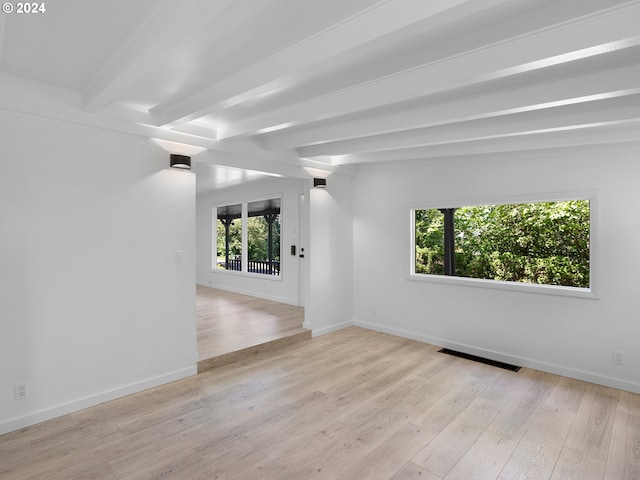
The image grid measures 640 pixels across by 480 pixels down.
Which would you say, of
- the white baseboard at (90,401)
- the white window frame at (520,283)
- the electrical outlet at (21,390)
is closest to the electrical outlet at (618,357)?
the white window frame at (520,283)

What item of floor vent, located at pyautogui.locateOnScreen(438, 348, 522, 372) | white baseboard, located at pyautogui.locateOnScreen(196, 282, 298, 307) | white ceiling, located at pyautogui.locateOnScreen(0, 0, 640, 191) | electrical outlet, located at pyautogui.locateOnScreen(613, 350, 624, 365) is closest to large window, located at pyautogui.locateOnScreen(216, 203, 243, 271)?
white baseboard, located at pyautogui.locateOnScreen(196, 282, 298, 307)

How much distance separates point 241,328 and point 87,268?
2.39m

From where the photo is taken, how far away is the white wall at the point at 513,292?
11.1 ft

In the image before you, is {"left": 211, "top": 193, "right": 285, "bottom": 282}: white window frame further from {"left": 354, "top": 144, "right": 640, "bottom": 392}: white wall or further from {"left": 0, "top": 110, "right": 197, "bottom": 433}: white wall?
{"left": 0, "top": 110, "right": 197, "bottom": 433}: white wall

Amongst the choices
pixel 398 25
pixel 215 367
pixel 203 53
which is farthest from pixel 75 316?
A: pixel 398 25

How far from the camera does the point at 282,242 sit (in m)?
7.02

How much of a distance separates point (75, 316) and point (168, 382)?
1099 millimetres

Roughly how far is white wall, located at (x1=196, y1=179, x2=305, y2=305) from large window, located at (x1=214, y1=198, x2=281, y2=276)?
0.18 metres

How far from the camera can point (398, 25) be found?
1587mm

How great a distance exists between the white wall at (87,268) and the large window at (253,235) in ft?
12.2

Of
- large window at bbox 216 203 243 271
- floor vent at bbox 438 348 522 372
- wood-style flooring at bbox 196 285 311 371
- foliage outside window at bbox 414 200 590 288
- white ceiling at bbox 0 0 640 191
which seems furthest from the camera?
large window at bbox 216 203 243 271

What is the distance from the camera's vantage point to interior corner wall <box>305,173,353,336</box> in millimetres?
5027

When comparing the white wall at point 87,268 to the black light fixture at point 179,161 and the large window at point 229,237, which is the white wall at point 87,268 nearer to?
the black light fixture at point 179,161

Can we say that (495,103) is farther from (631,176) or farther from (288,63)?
(631,176)
